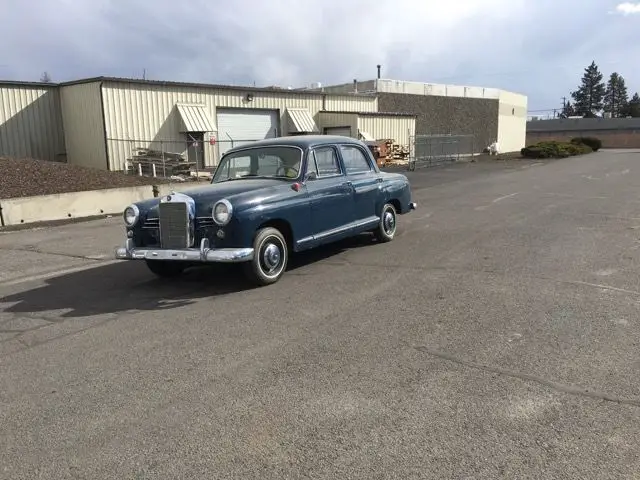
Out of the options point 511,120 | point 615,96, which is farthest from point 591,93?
point 511,120

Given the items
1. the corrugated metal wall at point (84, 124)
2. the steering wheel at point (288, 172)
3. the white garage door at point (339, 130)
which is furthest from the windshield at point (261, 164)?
the white garage door at point (339, 130)

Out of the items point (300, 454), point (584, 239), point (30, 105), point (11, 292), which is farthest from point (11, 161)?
point (300, 454)

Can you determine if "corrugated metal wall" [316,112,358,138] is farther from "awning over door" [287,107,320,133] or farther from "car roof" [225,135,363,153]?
"car roof" [225,135,363,153]

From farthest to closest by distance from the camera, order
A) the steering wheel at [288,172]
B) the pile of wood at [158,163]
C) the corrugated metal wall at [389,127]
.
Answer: the corrugated metal wall at [389,127], the pile of wood at [158,163], the steering wheel at [288,172]

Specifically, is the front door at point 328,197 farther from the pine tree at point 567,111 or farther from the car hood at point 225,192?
the pine tree at point 567,111

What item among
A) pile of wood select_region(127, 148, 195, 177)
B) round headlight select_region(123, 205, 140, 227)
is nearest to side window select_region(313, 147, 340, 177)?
round headlight select_region(123, 205, 140, 227)

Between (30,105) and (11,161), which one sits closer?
(11,161)

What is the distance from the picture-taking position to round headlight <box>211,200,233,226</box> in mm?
6184

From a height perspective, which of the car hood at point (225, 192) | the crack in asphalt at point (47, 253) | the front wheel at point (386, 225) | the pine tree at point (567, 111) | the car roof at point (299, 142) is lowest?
the crack in asphalt at point (47, 253)

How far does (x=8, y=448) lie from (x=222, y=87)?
1001 inches

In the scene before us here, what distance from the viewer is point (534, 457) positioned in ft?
9.80

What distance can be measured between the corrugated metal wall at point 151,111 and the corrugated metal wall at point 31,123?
11.5 feet

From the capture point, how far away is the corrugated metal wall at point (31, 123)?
23094 mm

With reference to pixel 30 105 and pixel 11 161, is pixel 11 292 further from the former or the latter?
pixel 30 105
